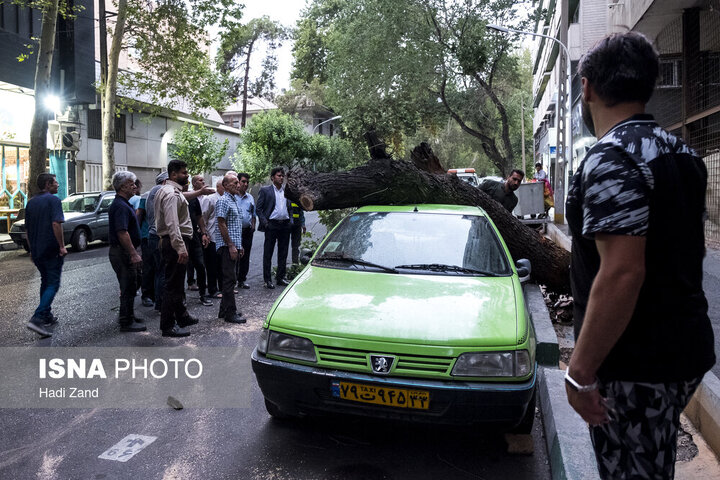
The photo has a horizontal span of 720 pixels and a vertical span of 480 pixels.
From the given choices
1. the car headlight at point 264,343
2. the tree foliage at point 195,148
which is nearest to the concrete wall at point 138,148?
the tree foliage at point 195,148

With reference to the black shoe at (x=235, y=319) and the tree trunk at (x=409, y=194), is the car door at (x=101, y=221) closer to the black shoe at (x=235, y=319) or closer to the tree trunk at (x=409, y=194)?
the black shoe at (x=235, y=319)

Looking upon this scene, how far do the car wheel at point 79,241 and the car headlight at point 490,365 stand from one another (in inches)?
565

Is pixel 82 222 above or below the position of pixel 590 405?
above

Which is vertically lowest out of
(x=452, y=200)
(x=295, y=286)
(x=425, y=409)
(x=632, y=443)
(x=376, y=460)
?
(x=376, y=460)

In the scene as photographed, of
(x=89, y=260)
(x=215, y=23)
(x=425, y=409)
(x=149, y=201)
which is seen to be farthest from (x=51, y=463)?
(x=215, y=23)

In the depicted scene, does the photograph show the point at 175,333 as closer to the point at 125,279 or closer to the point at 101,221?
the point at 125,279

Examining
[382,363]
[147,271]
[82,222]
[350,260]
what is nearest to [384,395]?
[382,363]

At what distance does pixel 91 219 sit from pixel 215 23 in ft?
29.1

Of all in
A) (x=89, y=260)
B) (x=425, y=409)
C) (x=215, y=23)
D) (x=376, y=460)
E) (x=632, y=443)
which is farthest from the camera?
(x=215, y=23)

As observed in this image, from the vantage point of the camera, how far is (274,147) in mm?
36906

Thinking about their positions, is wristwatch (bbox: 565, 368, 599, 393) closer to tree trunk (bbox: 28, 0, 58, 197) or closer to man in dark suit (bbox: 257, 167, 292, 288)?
man in dark suit (bbox: 257, 167, 292, 288)

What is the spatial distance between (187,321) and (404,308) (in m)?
3.86

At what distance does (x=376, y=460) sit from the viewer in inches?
138

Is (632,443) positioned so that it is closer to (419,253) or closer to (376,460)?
(376,460)
